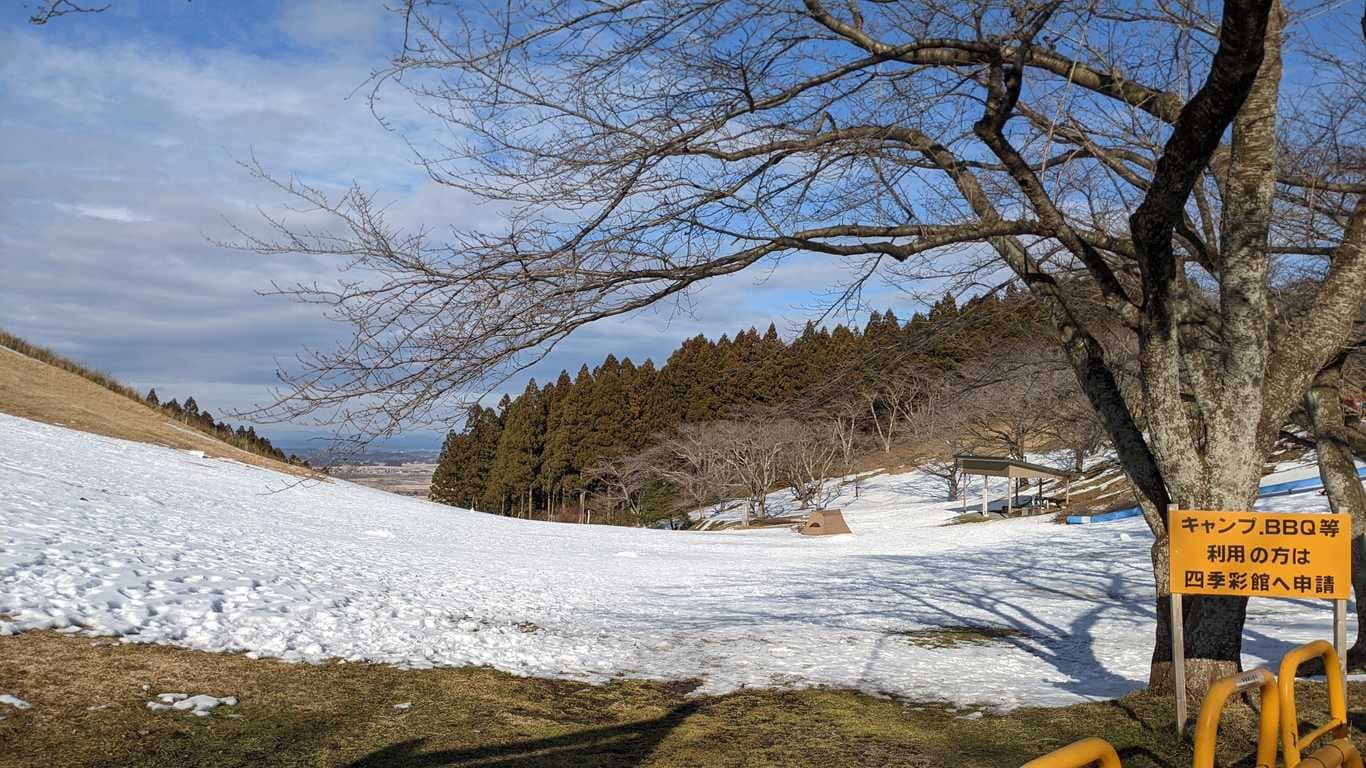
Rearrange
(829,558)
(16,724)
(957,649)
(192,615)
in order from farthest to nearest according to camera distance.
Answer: (829,558) < (957,649) < (192,615) < (16,724)

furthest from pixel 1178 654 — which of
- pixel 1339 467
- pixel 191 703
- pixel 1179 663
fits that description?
pixel 191 703

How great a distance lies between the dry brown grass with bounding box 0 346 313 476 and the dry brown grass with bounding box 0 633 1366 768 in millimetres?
18523

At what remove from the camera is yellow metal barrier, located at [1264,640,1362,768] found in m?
4.26

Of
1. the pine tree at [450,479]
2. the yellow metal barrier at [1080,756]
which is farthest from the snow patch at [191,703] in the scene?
the pine tree at [450,479]

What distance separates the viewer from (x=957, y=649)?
1128 cm

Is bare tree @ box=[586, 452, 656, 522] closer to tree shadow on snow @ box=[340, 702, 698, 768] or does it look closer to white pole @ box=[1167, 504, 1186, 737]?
tree shadow on snow @ box=[340, 702, 698, 768]

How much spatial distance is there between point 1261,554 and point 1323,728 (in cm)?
137

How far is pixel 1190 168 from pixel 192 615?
28.3 feet

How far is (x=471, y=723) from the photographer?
6895 millimetres

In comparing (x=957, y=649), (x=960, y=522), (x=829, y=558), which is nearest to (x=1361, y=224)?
(x=957, y=649)

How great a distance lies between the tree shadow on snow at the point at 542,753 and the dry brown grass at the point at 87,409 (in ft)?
65.9

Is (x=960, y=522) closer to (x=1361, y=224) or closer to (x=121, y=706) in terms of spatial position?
(x=1361, y=224)

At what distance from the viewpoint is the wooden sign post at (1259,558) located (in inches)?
231

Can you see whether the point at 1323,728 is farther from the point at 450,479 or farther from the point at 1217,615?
the point at 450,479
